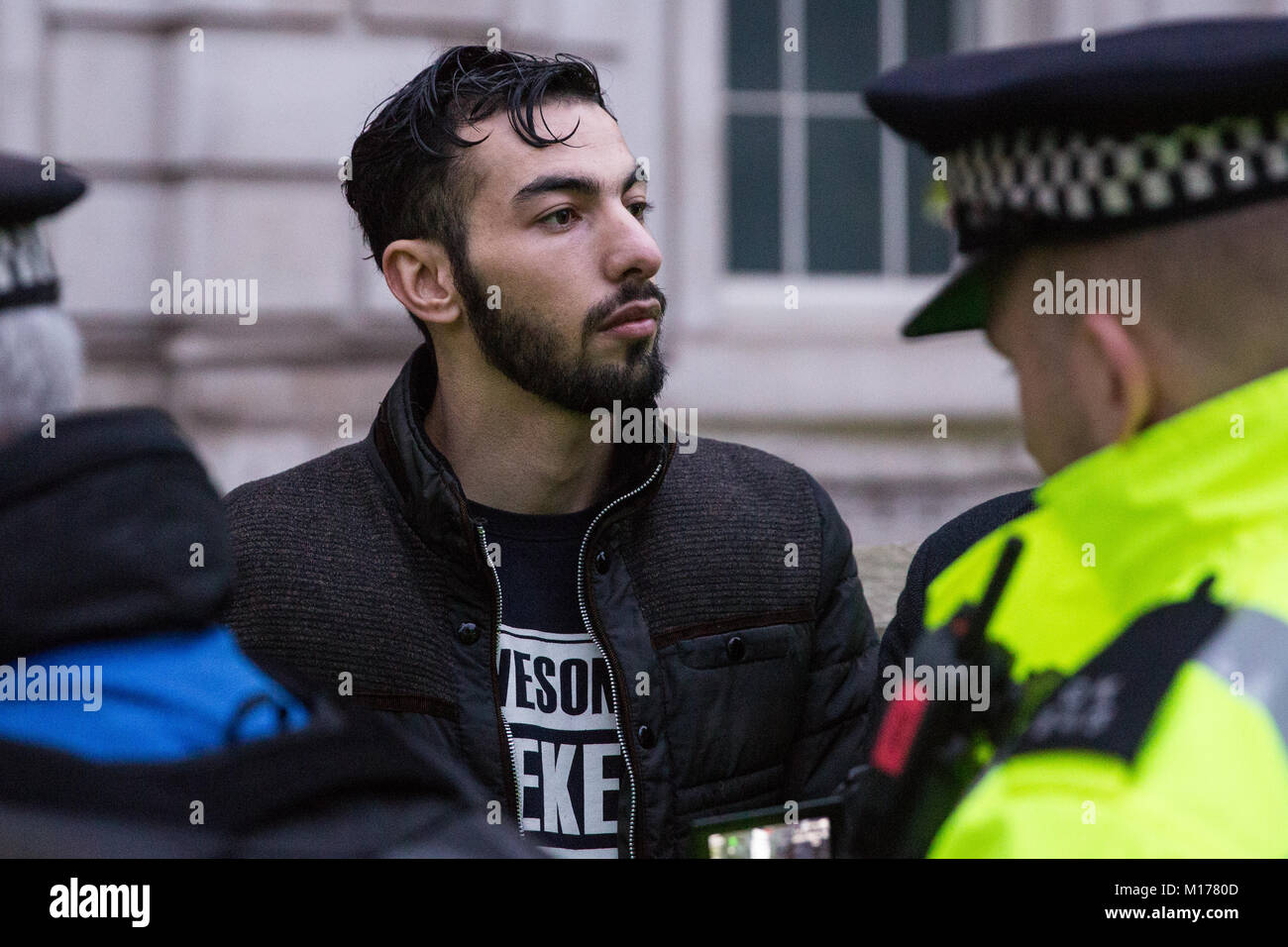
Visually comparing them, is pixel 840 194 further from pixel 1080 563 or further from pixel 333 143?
pixel 1080 563

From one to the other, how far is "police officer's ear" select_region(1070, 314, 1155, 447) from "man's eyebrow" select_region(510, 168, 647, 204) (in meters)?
1.76

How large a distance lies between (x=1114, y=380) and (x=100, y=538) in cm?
99

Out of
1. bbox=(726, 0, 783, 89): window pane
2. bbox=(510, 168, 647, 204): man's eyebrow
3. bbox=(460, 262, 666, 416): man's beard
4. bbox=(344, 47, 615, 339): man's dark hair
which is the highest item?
bbox=(726, 0, 783, 89): window pane

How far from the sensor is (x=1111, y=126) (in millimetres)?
1419

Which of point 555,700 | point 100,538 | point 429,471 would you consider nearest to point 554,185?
point 429,471

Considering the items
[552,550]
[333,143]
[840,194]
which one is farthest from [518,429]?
[840,194]

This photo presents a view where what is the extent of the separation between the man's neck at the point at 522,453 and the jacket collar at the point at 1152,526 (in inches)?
62.8

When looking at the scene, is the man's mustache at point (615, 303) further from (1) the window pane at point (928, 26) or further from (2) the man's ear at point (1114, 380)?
(1) the window pane at point (928, 26)

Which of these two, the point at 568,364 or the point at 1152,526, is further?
the point at 568,364

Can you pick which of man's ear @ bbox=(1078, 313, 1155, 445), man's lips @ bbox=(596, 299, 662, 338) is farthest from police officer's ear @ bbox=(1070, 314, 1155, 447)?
man's lips @ bbox=(596, 299, 662, 338)

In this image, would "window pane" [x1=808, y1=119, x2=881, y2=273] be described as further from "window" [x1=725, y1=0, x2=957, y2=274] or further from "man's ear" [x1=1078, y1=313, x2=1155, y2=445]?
"man's ear" [x1=1078, y1=313, x2=1155, y2=445]

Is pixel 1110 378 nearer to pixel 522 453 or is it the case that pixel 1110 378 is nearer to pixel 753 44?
pixel 522 453

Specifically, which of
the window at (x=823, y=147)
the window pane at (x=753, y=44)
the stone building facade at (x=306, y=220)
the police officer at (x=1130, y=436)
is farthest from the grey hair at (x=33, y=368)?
the window pane at (x=753, y=44)

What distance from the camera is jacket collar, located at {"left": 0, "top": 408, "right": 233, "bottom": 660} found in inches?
56.7
